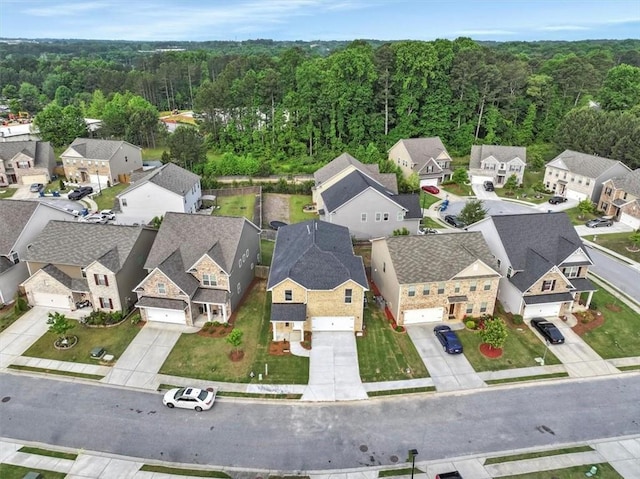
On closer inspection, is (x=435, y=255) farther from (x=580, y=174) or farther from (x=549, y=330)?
(x=580, y=174)

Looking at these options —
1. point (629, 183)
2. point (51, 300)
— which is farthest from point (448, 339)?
point (629, 183)

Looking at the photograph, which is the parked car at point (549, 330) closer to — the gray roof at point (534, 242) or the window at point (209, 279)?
the gray roof at point (534, 242)

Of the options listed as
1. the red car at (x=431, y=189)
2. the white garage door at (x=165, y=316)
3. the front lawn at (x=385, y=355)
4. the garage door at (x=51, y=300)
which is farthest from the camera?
the red car at (x=431, y=189)

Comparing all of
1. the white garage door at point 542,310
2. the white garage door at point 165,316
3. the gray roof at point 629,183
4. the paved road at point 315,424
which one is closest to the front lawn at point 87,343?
the white garage door at point 165,316

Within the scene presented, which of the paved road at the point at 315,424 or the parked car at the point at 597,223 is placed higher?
the parked car at the point at 597,223

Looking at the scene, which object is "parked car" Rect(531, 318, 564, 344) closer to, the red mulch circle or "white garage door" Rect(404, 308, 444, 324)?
the red mulch circle

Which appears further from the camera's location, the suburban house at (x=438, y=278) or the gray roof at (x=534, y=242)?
the gray roof at (x=534, y=242)

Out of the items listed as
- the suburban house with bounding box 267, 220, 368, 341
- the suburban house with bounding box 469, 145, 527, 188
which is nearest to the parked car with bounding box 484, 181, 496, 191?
the suburban house with bounding box 469, 145, 527, 188
